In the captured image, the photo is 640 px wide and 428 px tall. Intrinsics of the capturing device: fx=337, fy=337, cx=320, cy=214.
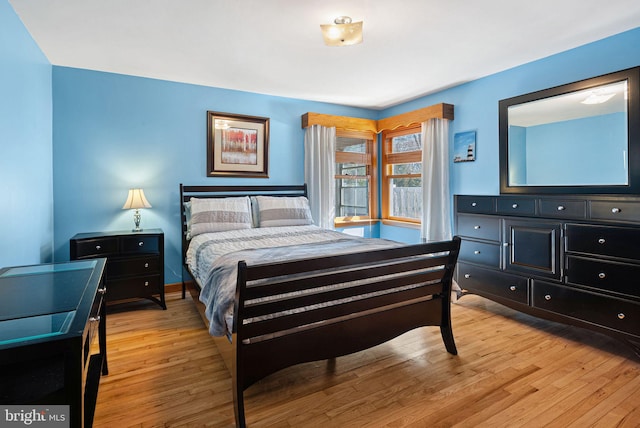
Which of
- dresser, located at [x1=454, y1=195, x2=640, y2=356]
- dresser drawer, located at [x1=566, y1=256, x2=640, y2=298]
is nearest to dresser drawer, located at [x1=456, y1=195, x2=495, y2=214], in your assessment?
dresser, located at [x1=454, y1=195, x2=640, y2=356]

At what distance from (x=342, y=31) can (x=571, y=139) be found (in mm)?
2299

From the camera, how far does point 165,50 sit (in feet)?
10.1

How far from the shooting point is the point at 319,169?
472cm

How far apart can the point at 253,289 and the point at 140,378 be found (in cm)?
121

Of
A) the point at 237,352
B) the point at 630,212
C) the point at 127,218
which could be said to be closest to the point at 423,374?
the point at 237,352

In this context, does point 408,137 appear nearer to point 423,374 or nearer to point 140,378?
point 423,374

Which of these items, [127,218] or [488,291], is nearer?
[488,291]

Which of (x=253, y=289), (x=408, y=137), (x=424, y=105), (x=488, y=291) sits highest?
(x=424, y=105)

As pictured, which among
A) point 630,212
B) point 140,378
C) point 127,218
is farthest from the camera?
point 127,218

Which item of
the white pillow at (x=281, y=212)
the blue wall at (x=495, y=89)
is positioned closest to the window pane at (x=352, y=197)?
the blue wall at (x=495, y=89)

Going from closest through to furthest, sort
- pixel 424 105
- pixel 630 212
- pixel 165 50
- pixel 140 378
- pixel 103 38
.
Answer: pixel 140 378 → pixel 630 212 → pixel 103 38 → pixel 165 50 → pixel 424 105

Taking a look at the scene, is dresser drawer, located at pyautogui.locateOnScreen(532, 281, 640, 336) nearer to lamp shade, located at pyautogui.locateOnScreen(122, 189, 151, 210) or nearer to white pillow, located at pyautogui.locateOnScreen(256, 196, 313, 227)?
white pillow, located at pyautogui.locateOnScreen(256, 196, 313, 227)

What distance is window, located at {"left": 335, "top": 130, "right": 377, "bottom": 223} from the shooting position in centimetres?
521

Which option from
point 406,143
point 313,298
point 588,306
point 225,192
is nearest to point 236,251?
point 313,298
